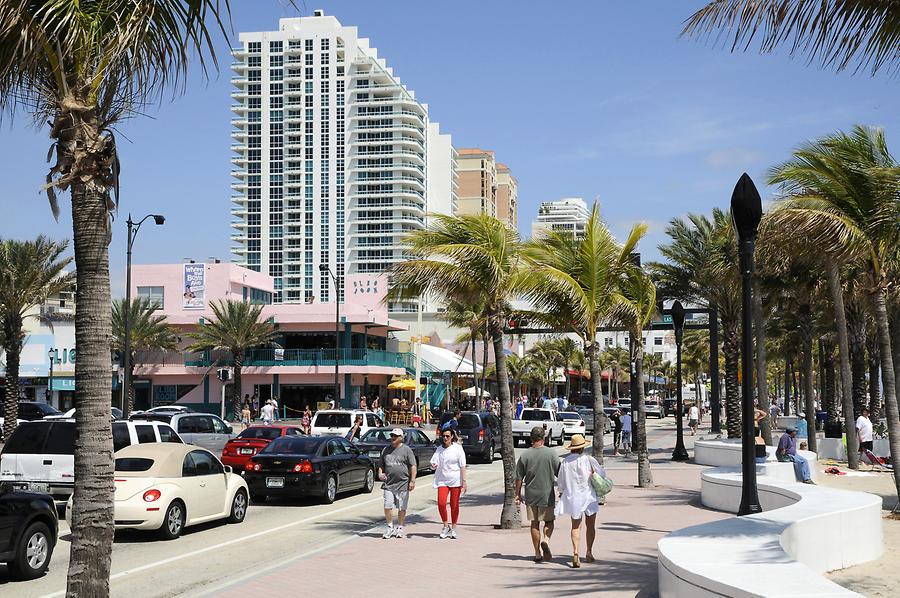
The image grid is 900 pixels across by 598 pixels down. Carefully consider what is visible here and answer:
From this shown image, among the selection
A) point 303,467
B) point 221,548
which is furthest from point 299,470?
point 221,548

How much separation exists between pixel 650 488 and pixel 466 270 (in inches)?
373

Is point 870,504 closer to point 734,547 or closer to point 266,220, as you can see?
point 734,547

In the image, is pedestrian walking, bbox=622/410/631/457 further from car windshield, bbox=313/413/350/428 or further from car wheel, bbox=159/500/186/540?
car wheel, bbox=159/500/186/540

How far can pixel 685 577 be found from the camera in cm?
762

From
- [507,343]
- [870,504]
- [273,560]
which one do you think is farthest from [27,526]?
[507,343]

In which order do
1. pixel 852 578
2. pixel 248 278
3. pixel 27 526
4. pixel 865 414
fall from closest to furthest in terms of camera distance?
pixel 852 578
pixel 27 526
pixel 865 414
pixel 248 278

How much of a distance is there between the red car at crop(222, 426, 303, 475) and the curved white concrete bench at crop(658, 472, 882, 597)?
14364mm

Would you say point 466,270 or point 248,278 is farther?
point 248,278

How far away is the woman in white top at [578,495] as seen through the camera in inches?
464

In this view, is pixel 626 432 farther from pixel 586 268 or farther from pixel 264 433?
pixel 586 268

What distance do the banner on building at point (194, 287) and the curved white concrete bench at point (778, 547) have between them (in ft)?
182

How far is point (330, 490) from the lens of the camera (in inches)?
789

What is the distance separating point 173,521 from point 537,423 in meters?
25.6

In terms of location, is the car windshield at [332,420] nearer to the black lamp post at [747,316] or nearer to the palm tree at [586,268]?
the palm tree at [586,268]
